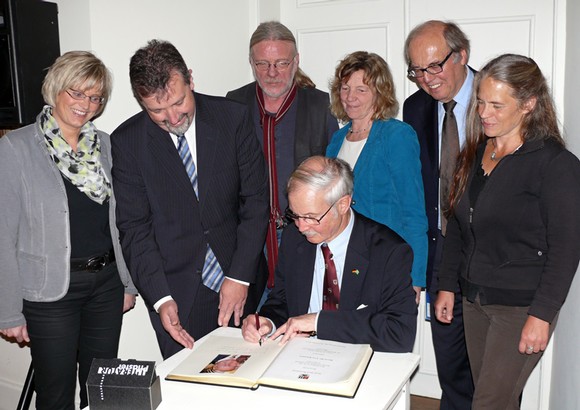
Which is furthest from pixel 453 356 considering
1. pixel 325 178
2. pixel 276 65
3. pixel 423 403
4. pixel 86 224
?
pixel 86 224

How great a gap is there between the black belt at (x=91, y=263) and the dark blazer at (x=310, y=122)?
97 centimetres

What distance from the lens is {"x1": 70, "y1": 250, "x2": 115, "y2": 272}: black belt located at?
2.42 meters

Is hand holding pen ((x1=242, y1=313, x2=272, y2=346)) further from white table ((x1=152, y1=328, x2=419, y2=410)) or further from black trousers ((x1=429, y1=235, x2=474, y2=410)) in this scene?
black trousers ((x1=429, y1=235, x2=474, y2=410))

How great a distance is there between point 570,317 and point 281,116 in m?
1.53

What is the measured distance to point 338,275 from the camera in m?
2.13

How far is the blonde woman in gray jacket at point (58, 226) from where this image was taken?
2.33 meters

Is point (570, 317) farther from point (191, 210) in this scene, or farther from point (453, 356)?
point (191, 210)

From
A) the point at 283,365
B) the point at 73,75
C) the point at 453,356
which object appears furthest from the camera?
the point at 453,356

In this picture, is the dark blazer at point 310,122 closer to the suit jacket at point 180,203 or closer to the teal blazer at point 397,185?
→ the teal blazer at point 397,185

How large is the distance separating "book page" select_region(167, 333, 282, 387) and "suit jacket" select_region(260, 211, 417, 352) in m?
0.20

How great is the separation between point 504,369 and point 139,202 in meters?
1.45

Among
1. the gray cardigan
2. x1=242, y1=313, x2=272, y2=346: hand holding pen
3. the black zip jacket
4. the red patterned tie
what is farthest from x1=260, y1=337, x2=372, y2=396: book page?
the gray cardigan

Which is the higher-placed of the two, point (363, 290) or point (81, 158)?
point (81, 158)

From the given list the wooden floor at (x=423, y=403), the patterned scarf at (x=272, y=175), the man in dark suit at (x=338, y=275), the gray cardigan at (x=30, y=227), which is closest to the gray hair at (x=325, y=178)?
the man in dark suit at (x=338, y=275)
